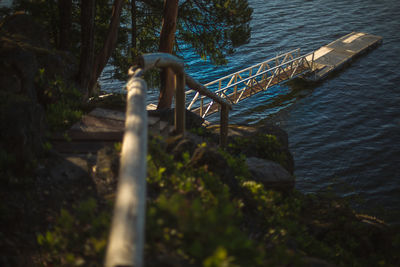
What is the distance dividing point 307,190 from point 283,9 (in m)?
28.0

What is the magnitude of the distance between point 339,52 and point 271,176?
2099 centimetres

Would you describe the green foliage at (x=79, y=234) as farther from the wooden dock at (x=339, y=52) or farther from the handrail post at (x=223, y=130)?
the wooden dock at (x=339, y=52)

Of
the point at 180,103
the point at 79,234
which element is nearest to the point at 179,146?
the point at 180,103

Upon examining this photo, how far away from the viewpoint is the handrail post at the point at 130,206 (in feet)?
4.20

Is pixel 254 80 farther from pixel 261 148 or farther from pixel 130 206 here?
pixel 130 206

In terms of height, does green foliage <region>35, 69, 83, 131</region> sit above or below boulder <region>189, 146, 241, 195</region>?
above

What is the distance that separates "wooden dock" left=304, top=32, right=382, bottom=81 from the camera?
2086cm

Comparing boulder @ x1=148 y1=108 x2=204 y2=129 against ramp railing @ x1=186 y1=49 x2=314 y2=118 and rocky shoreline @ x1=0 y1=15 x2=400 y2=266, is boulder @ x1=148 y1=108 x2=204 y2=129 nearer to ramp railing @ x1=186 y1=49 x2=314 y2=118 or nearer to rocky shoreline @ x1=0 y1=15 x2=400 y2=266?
rocky shoreline @ x1=0 y1=15 x2=400 y2=266

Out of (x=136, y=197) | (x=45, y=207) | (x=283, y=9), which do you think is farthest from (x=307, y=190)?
(x=283, y=9)

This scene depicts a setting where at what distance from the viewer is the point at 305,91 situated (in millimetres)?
20109

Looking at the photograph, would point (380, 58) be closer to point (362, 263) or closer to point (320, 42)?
point (320, 42)

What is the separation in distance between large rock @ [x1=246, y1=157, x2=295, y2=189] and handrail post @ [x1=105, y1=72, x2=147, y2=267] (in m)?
3.00

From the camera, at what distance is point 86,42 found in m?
7.15

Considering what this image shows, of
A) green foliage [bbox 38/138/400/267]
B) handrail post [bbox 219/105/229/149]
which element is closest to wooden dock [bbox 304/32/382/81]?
handrail post [bbox 219/105/229/149]
